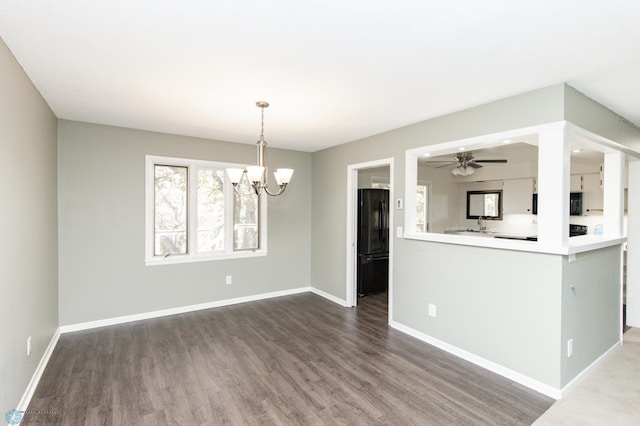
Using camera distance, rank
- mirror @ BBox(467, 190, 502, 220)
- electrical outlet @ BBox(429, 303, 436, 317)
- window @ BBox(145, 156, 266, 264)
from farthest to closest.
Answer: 1. mirror @ BBox(467, 190, 502, 220)
2. window @ BBox(145, 156, 266, 264)
3. electrical outlet @ BBox(429, 303, 436, 317)

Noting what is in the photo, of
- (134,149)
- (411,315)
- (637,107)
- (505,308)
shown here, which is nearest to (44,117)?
(134,149)

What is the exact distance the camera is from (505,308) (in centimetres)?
282

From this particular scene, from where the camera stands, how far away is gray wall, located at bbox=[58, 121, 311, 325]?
3699 millimetres

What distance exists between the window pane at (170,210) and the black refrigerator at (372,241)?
2665 mm

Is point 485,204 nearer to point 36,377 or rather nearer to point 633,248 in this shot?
point 633,248

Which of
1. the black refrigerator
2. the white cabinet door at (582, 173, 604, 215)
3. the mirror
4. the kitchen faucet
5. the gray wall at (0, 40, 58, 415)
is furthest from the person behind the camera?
the kitchen faucet

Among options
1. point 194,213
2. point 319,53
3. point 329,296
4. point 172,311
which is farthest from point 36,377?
point 329,296

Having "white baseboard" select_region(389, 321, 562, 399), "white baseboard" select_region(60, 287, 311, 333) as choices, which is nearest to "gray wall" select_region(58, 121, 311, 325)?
"white baseboard" select_region(60, 287, 311, 333)

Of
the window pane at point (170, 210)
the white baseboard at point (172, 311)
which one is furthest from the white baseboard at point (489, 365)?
the window pane at point (170, 210)

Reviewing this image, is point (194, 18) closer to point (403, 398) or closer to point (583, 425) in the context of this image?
point (403, 398)

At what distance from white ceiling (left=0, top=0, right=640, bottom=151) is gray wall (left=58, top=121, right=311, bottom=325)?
670 millimetres

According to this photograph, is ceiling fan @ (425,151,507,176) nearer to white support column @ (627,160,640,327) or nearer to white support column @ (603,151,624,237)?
white support column @ (627,160,640,327)

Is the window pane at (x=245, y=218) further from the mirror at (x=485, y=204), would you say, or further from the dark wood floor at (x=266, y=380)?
the mirror at (x=485, y=204)

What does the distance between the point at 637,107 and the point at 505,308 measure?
2332 mm
